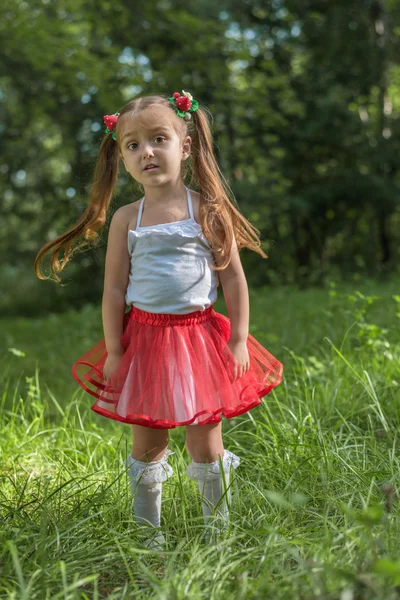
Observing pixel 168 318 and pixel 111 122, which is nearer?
pixel 168 318

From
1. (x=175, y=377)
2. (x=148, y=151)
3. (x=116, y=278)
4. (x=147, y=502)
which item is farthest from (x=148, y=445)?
(x=148, y=151)

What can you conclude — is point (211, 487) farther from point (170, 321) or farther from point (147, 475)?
point (170, 321)

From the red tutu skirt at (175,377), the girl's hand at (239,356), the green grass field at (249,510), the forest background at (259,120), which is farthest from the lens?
the forest background at (259,120)

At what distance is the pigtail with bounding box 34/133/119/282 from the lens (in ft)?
8.45

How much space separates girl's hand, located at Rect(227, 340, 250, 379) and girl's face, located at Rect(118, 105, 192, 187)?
63cm

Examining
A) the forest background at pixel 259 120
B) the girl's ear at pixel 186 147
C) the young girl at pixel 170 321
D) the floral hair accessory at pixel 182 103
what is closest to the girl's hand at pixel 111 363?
the young girl at pixel 170 321

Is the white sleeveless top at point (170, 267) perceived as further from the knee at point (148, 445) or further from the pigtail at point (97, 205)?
the knee at point (148, 445)

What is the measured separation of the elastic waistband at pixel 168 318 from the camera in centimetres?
235

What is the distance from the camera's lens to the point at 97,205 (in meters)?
2.58

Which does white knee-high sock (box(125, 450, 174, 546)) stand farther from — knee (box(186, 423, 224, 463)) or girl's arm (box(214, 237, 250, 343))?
girl's arm (box(214, 237, 250, 343))

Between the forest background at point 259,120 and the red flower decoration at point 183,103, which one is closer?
the red flower decoration at point 183,103

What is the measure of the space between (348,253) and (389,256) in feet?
3.40

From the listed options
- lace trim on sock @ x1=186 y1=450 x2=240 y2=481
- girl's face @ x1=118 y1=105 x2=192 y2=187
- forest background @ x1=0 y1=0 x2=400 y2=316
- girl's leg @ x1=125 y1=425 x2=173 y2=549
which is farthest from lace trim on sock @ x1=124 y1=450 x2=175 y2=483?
forest background @ x1=0 y1=0 x2=400 y2=316

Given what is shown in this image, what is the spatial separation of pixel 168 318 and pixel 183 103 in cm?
78
